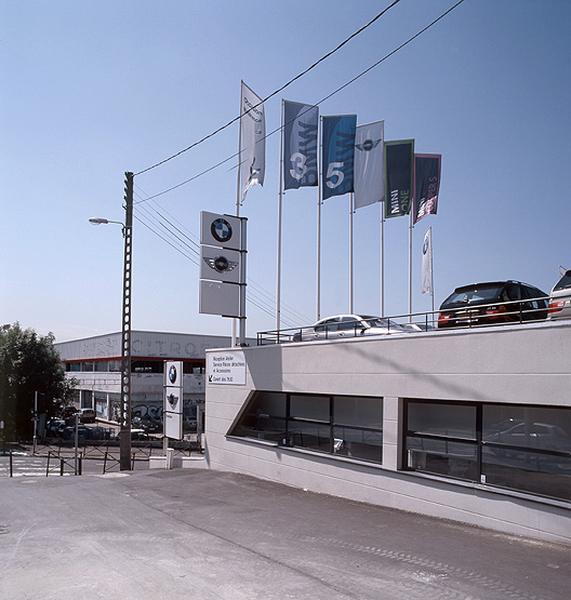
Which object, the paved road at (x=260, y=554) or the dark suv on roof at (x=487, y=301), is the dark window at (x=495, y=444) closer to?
the paved road at (x=260, y=554)

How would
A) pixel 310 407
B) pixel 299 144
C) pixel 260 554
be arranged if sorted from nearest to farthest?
pixel 260 554 < pixel 310 407 < pixel 299 144

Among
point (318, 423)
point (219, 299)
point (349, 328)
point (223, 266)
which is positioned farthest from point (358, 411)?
point (223, 266)

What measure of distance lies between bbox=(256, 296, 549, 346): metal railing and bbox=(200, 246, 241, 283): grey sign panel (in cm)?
258

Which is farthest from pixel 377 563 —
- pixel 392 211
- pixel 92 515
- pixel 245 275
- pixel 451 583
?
pixel 392 211

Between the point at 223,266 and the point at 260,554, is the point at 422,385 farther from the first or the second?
the point at 223,266

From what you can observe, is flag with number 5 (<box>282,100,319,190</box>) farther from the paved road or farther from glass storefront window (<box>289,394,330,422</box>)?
the paved road

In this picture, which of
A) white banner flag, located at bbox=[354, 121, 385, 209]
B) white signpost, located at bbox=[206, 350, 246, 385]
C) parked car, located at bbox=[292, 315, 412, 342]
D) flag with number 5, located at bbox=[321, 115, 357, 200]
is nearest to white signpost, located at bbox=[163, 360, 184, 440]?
white signpost, located at bbox=[206, 350, 246, 385]

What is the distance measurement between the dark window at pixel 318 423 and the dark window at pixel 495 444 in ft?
4.78

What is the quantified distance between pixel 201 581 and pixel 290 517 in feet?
16.1

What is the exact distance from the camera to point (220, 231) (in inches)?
848

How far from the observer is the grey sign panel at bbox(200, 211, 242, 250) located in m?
21.1

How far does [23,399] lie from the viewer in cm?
5147

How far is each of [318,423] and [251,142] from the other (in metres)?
10.8

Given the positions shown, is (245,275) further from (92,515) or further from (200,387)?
(200,387)
